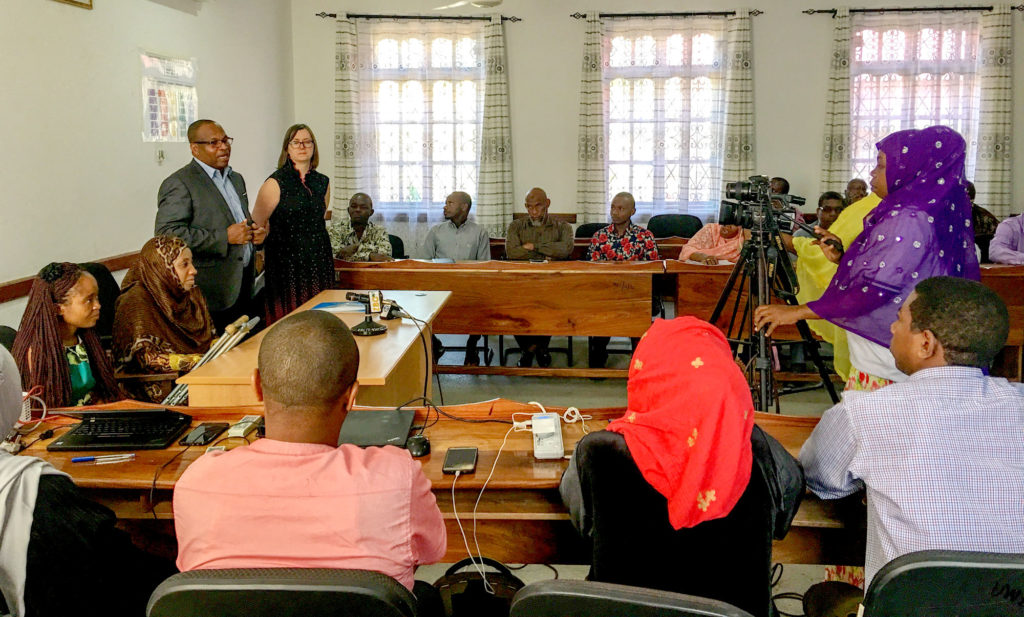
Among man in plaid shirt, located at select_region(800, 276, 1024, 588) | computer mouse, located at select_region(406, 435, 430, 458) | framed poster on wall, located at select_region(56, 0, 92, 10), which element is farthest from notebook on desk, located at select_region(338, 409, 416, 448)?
framed poster on wall, located at select_region(56, 0, 92, 10)

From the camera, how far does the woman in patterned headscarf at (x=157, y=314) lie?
2957 mm

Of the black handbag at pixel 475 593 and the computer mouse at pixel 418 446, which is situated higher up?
the computer mouse at pixel 418 446

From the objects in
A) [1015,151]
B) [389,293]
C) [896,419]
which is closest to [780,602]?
[896,419]

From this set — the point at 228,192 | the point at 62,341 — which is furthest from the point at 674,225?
the point at 62,341

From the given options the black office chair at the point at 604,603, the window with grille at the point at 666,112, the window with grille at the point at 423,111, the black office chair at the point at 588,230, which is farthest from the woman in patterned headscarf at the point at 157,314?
the window with grille at the point at 666,112

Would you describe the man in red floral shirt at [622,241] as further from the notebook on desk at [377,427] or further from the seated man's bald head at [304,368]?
the seated man's bald head at [304,368]

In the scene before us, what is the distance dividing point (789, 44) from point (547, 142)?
2140 mm

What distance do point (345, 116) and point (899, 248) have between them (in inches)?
220

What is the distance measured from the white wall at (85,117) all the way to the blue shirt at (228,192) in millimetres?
713

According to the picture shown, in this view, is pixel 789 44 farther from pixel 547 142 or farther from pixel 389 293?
pixel 389 293

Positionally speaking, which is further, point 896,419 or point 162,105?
point 162,105

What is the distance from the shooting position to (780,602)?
8.57 feet

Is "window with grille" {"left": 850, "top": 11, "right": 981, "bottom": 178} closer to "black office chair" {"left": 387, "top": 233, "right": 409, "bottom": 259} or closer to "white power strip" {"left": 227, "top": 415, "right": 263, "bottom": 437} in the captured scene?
"black office chair" {"left": 387, "top": 233, "right": 409, "bottom": 259}

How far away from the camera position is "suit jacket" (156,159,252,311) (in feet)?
12.3
